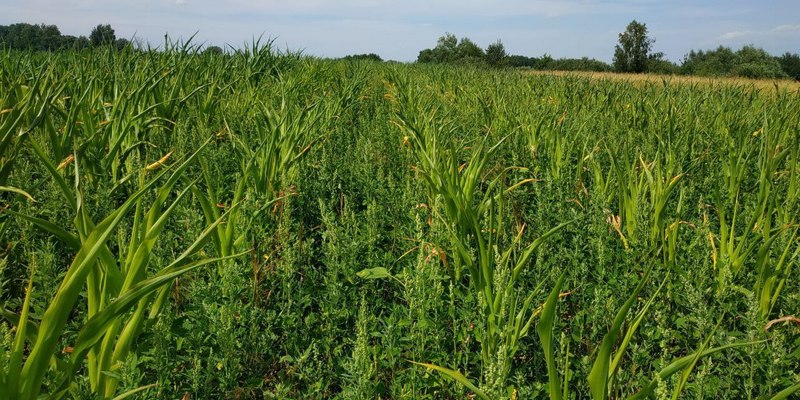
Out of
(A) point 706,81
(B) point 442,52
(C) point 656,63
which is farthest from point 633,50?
(A) point 706,81

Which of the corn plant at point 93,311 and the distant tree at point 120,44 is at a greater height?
the distant tree at point 120,44

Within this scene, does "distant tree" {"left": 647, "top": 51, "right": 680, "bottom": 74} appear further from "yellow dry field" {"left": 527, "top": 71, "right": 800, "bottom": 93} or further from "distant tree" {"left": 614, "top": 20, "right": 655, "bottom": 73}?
"yellow dry field" {"left": 527, "top": 71, "right": 800, "bottom": 93}

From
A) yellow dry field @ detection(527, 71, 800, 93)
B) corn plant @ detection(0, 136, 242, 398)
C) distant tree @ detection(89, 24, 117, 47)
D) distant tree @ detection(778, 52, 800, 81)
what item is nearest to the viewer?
corn plant @ detection(0, 136, 242, 398)

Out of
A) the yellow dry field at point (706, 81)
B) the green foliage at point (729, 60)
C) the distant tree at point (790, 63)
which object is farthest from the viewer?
the distant tree at point (790, 63)

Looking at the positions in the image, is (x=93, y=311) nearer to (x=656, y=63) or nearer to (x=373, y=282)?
(x=373, y=282)

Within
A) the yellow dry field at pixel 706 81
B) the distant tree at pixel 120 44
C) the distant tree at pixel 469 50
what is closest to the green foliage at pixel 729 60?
the distant tree at pixel 469 50

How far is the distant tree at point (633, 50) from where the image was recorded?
71.9 meters

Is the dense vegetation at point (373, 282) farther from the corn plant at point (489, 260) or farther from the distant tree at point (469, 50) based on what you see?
the distant tree at point (469, 50)

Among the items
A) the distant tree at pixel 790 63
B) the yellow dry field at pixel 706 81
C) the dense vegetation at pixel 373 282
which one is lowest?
the dense vegetation at pixel 373 282

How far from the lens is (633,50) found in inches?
2844

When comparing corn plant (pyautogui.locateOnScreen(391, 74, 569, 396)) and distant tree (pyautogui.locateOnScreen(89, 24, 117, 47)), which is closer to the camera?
corn plant (pyautogui.locateOnScreen(391, 74, 569, 396))

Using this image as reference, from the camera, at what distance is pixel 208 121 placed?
4645mm

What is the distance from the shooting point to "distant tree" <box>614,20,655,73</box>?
71875 mm

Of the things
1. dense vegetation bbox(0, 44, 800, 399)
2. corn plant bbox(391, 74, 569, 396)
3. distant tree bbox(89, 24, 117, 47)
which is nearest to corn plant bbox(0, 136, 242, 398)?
dense vegetation bbox(0, 44, 800, 399)
